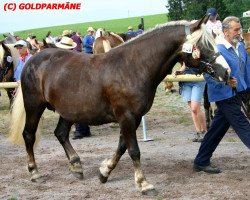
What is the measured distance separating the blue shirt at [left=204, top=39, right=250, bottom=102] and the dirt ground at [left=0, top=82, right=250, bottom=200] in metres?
1.05

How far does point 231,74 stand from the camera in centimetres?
607

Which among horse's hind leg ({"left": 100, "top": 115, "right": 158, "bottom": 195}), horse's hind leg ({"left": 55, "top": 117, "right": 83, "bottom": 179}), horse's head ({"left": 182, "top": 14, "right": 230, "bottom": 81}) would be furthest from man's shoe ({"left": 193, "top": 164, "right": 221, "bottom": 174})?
horse's hind leg ({"left": 55, "top": 117, "right": 83, "bottom": 179})

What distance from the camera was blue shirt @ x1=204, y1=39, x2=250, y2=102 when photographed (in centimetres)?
604

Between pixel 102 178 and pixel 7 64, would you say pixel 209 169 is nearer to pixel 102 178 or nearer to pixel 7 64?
pixel 102 178

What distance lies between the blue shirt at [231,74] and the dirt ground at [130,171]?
3.46ft

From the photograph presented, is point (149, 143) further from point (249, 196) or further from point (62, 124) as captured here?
point (249, 196)

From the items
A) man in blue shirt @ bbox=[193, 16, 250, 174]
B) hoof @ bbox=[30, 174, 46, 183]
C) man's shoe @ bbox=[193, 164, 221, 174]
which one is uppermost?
man in blue shirt @ bbox=[193, 16, 250, 174]

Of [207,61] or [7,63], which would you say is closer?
[207,61]

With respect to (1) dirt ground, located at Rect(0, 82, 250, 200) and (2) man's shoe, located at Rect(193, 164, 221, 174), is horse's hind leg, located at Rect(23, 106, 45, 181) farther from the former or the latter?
(2) man's shoe, located at Rect(193, 164, 221, 174)

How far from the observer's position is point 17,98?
728cm

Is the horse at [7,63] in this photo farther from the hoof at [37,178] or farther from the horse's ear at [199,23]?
the horse's ear at [199,23]

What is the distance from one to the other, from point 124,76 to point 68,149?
166 centimetres

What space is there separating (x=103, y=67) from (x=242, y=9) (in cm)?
4647

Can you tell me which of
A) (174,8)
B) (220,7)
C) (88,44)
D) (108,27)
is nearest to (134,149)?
(88,44)
